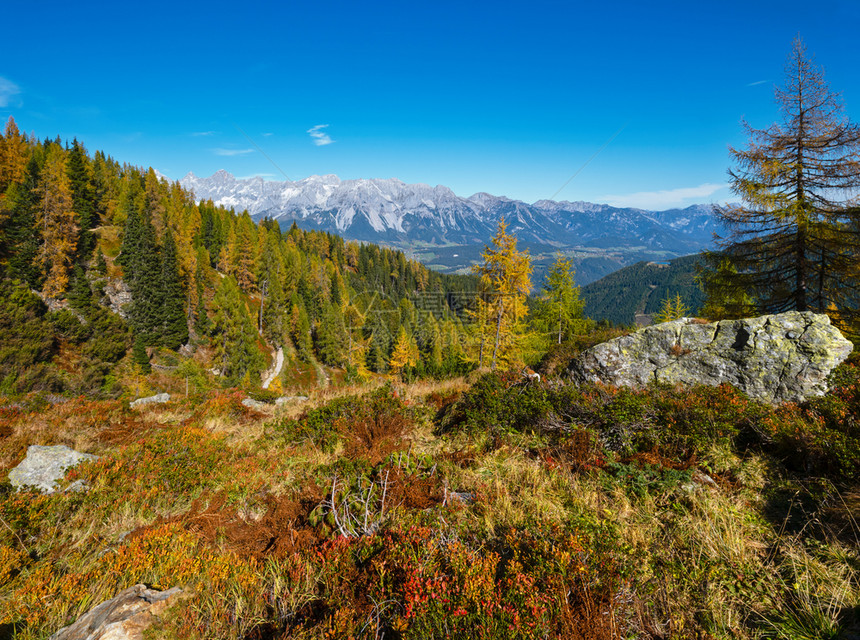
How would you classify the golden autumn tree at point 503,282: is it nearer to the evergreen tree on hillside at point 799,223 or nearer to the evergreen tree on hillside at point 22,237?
the evergreen tree on hillside at point 799,223

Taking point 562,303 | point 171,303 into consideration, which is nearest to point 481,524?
point 562,303

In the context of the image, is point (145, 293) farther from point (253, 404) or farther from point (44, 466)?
point (44, 466)

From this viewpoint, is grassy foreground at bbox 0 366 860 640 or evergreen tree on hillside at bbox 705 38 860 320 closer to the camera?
grassy foreground at bbox 0 366 860 640

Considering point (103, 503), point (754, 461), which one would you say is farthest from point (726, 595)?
point (103, 503)

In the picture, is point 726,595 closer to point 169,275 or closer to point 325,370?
point 325,370

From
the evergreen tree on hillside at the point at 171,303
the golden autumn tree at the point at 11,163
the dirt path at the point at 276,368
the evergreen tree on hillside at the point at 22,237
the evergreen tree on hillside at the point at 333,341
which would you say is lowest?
the dirt path at the point at 276,368

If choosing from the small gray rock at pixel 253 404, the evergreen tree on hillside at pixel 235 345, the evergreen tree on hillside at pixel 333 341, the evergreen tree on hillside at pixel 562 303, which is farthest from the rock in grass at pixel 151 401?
the evergreen tree on hillside at pixel 333 341

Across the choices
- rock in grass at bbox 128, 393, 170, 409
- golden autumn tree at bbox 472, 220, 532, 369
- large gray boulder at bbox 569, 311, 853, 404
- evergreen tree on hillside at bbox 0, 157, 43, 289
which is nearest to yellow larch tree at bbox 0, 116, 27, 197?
evergreen tree on hillside at bbox 0, 157, 43, 289

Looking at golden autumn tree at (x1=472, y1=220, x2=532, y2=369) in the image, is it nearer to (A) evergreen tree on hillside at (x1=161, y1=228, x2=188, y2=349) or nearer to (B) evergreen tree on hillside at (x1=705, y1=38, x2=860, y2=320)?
(B) evergreen tree on hillside at (x1=705, y1=38, x2=860, y2=320)

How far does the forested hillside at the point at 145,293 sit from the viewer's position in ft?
120

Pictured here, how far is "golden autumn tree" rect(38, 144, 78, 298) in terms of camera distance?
45094 millimetres

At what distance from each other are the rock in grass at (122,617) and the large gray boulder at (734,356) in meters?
8.89

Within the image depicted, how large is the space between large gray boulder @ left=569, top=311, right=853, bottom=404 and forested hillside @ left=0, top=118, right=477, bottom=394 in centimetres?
1624

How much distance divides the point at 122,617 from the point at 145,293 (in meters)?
64.7
